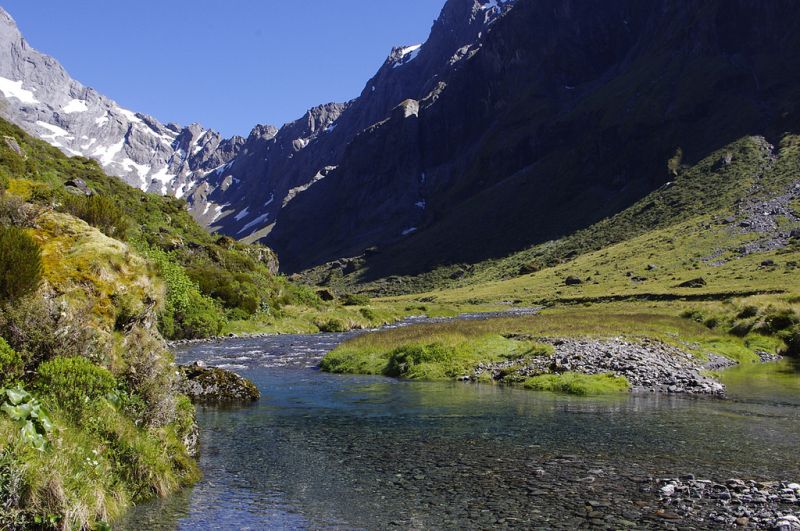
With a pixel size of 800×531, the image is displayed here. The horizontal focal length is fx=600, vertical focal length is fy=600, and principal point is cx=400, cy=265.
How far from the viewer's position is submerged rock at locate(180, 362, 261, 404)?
28.4 metres

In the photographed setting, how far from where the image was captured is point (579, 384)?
31.6 metres

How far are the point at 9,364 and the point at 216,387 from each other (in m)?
16.5

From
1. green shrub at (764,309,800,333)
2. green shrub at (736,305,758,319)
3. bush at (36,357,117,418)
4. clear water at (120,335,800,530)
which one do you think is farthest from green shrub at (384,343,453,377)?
green shrub at (736,305,758,319)

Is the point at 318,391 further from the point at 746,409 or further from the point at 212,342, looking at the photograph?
the point at 212,342

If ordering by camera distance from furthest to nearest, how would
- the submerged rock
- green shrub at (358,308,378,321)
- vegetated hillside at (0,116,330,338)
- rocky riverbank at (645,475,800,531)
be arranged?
1. green shrub at (358,308,378,321)
2. vegetated hillside at (0,116,330,338)
3. the submerged rock
4. rocky riverbank at (645,475,800,531)

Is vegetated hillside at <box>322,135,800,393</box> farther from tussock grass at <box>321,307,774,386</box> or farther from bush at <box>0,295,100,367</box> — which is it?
bush at <box>0,295,100,367</box>

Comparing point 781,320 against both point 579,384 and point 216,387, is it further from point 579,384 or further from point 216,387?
point 216,387

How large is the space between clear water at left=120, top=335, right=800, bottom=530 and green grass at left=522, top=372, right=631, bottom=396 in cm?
162

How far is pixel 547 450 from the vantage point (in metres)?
19.2

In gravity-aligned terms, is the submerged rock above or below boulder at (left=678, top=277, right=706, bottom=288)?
below

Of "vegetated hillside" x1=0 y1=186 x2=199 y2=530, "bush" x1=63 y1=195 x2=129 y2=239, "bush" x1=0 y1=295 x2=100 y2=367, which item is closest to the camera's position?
"vegetated hillside" x1=0 y1=186 x2=199 y2=530

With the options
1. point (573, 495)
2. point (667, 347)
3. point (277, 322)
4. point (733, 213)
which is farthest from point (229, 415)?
point (733, 213)

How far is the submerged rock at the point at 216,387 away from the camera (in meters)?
28.4

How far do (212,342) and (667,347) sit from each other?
139 feet
